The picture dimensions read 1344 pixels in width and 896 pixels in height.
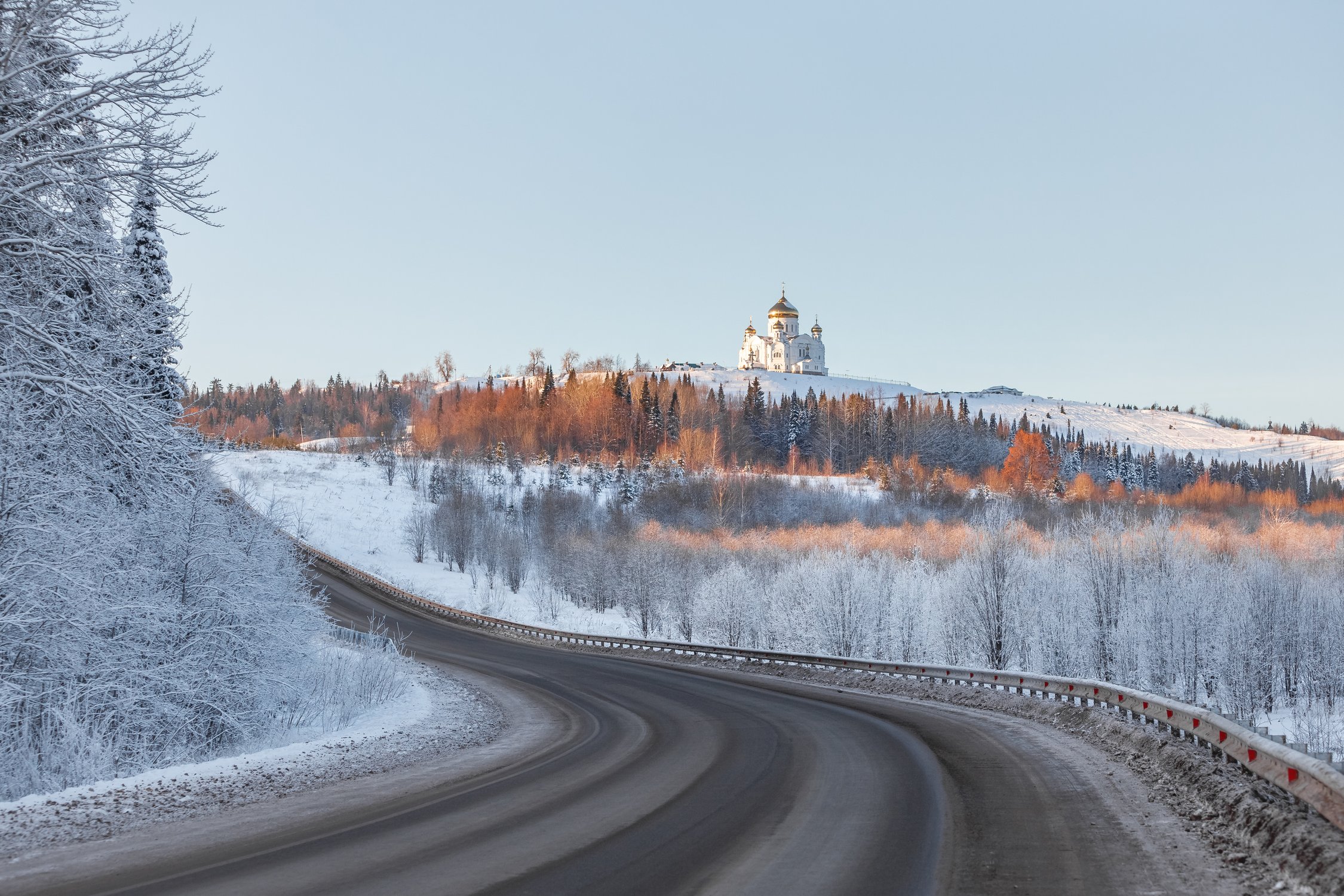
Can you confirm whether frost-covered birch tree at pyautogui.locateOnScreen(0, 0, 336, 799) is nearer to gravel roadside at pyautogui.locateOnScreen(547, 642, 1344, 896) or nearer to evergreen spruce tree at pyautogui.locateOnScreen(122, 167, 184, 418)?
evergreen spruce tree at pyautogui.locateOnScreen(122, 167, 184, 418)

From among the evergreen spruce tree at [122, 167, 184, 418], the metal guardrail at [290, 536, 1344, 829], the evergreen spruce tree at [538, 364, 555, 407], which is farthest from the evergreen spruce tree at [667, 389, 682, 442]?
the evergreen spruce tree at [122, 167, 184, 418]

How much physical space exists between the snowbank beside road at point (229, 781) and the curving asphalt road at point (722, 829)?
1.41 meters

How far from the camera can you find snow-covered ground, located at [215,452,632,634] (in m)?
64.6

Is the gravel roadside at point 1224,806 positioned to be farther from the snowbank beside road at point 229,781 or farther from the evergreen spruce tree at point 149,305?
the evergreen spruce tree at point 149,305

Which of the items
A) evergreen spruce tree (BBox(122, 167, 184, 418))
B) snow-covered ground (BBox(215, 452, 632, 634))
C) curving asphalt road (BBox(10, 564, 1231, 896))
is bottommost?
snow-covered ground (BBox(215, 452, 632, 634))

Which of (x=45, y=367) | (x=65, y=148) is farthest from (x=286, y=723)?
(x=65, y=148)

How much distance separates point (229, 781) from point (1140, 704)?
14037mm

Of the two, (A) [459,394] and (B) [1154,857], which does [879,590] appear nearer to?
(B) [1154,857]

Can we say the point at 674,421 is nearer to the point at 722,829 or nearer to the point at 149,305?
the point at 149,305

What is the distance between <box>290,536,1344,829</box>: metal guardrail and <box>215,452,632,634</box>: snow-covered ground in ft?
51.7

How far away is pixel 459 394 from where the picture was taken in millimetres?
184375

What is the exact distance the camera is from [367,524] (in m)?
98.4

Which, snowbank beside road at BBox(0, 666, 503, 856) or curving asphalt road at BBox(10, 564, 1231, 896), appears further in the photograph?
snowbank beside road at BBox(0, 666, 503, 856)

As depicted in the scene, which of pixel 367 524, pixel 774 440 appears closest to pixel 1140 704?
pixel 367 524
